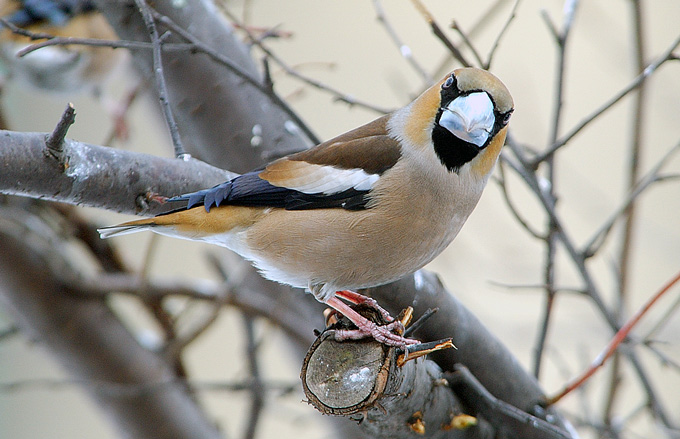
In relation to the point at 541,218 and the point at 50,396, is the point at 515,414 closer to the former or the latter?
the point at 541,218

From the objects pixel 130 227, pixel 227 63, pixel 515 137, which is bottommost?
pixel 130 227

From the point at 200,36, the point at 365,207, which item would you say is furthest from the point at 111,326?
the point at 365,207

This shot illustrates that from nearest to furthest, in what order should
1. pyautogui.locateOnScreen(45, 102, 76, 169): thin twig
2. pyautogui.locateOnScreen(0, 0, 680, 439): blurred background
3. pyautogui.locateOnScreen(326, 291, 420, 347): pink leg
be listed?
pyautogui.locateOnScreen(45, 102, 76, 169): thin twig < pyautogui.locateOnScreen(326, 291, 420, 347): pink leg < pyautogui.locateOnScreen(0, 0, 680, 439): blurred background

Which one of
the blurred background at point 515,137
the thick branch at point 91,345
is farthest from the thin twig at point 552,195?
the blurred background at point 515,137

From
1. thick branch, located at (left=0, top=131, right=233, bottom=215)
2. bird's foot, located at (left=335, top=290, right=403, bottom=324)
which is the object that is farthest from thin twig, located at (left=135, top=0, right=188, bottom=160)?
bird's foot, located at (left=335, top=290, right=403, bottom=324)

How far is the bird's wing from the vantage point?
6.61 feet

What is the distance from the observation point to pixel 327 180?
6.66ft

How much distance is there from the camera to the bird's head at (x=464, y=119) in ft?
6.01

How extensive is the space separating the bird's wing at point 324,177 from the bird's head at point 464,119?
112 millimetres

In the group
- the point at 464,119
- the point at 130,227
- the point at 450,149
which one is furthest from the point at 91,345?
the point at 464,119

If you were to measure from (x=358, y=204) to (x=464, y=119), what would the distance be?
1.26 ft

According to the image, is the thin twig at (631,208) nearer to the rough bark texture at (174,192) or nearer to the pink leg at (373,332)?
the rough bark texture at (174,192)

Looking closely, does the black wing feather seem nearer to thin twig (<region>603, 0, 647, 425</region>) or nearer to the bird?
the bird

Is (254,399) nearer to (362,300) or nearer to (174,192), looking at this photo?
(362,300)
